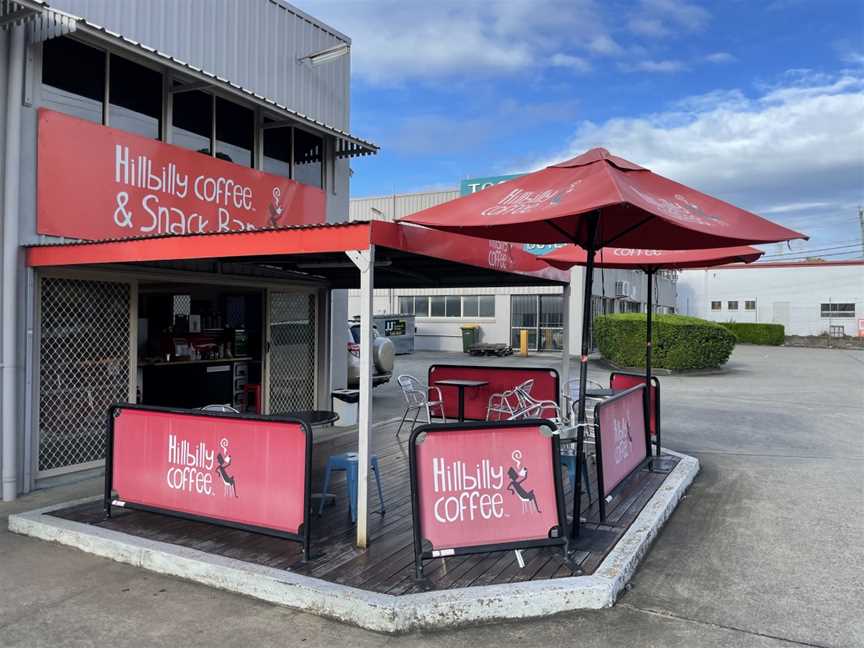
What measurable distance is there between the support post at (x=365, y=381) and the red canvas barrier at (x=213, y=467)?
1.52 ft

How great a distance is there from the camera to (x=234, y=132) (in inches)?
331

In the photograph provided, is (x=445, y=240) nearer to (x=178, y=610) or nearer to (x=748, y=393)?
(x=178, y=610)

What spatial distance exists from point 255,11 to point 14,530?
703cm

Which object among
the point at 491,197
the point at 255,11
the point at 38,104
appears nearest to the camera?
the point at 491,197

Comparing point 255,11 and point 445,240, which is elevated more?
point 255,11

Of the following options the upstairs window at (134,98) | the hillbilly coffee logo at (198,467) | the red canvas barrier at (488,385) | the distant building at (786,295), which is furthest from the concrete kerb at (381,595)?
the distant building at (786,295)

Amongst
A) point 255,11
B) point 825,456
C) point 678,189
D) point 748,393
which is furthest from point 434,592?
point 748,393

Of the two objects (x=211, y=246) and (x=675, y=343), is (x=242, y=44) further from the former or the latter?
(x=675, y=343)

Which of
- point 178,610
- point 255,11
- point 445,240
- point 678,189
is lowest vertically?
point 178,610

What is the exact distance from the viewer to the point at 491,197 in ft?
16.1

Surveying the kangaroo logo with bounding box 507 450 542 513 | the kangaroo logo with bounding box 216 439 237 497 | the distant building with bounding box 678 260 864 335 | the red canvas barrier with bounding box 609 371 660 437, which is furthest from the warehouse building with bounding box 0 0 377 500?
the distant building with bounding box 678 260 864 335

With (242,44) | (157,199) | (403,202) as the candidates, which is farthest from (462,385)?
(403,202)

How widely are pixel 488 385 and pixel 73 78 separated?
6.03 m

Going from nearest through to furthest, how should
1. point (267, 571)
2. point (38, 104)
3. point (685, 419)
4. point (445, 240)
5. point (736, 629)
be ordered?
point (736, 629), point (267, 571), point (445, 240), point (38, 104), point (685, 419)
